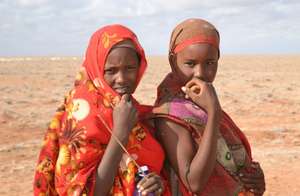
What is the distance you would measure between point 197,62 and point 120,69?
16.1 inches

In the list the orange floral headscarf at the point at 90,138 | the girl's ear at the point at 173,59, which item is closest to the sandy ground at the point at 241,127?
the girl's ear at the point at 173,59

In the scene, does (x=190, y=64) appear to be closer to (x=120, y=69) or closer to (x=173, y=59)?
(x=173, y=59)

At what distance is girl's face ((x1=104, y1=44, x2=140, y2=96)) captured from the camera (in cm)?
228

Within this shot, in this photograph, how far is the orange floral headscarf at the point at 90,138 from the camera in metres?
2.19

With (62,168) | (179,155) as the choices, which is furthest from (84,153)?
(179,155)

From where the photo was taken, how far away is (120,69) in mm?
2281

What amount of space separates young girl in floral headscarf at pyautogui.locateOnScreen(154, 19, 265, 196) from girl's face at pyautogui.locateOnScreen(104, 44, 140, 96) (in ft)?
0.77

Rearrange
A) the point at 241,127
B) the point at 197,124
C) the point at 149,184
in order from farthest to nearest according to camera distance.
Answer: the point at 241,127 → the point at 197,124 → the point at 149,184

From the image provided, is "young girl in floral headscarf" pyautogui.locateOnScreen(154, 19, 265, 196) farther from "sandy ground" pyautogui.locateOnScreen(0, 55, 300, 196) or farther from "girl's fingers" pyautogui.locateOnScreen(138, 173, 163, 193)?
"sandy ground" pyautogui.locateOnScreen(0, 55, 300, 196)

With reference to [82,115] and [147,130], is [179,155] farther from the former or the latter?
[82,115]

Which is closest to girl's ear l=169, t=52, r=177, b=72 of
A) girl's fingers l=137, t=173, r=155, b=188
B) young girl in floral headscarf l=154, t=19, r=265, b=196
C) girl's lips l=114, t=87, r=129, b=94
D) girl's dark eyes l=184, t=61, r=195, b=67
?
young girl in floral headscarf l=154, t=19, r=265, b=196

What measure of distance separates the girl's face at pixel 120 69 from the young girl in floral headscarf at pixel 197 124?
23cm

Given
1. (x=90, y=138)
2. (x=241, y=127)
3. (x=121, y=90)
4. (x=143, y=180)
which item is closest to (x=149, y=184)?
(x=143, y=180)

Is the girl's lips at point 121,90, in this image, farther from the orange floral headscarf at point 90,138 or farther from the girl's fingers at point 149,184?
the girl's fingers at point 149,184
